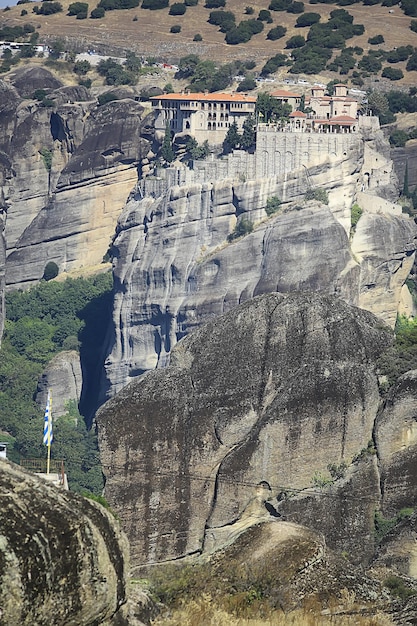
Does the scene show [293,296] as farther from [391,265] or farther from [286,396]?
[391,265]

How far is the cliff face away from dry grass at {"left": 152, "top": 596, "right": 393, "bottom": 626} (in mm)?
129664

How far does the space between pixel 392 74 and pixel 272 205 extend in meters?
32.0

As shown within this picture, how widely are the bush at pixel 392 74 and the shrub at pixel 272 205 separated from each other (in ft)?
104

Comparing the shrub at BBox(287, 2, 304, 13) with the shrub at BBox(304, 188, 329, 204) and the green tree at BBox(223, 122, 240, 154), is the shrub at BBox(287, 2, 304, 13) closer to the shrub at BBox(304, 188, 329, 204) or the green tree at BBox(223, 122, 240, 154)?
the green tree at BBox(223, 122, 240, 154)

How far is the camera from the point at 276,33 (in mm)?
181375

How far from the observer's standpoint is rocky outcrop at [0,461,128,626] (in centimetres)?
1912

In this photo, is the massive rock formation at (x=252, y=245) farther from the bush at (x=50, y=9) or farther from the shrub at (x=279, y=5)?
the bush at (x=50, y=9)

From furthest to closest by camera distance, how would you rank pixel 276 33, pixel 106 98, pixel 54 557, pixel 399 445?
A: pixel 276 33 → pixel 106 98 → pixel 399 445 → pixel 54 557

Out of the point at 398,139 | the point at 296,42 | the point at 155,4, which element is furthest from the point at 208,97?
the point at 155,4

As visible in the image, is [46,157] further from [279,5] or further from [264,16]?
[279,5]

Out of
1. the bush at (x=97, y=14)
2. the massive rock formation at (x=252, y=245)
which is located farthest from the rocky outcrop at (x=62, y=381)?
the bush at (x=97, y=14)

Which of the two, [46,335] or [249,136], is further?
[46,335]

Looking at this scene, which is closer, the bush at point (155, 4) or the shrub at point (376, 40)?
the shrub at point (376, 40)

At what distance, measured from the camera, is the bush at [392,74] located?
171 metres
